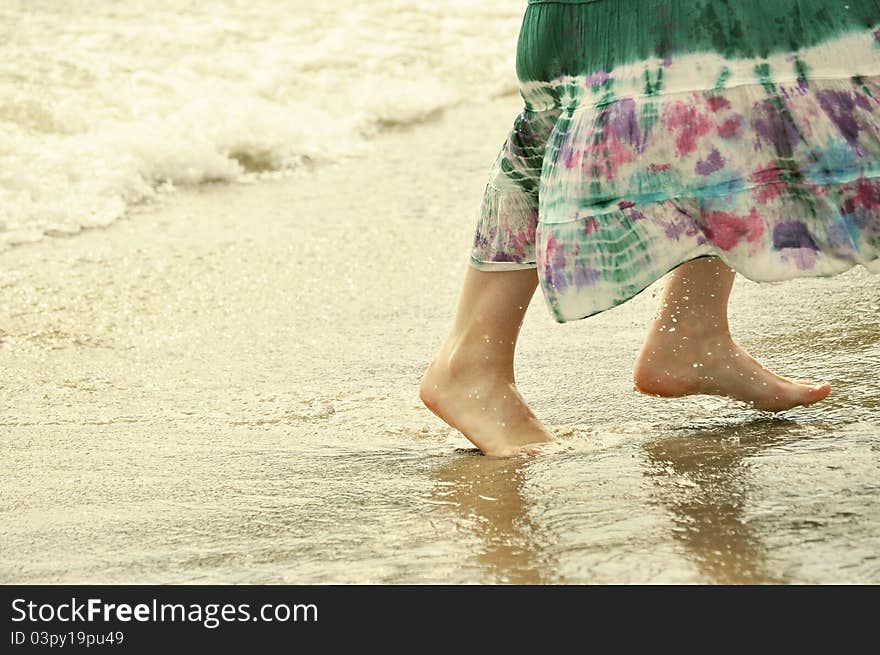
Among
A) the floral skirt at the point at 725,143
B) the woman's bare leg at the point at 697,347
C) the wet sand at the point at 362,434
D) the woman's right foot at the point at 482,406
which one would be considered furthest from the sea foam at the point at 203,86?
the floral skirt at the point at 725,143

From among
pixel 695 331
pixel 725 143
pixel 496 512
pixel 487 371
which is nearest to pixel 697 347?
pixel 695 331

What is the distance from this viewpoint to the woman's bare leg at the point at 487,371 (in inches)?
83.0

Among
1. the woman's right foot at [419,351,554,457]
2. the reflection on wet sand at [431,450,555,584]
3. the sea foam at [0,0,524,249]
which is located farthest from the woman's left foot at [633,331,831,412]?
the sea foam at [0,0,524,249]

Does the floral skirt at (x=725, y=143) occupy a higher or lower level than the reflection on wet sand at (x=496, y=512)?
higher

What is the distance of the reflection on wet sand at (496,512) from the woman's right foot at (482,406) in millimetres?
50

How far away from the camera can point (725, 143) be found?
5.94ft

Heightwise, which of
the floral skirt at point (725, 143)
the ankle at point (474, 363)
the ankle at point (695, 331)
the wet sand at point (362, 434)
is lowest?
the wet sand at point (362, 434)

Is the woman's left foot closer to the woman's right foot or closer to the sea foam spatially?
the woman's right foot

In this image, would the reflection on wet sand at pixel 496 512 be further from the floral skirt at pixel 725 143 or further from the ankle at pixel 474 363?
the floral skirt at pixel 725 143

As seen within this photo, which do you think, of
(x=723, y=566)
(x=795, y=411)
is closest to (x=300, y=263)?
(x=795, y=411)

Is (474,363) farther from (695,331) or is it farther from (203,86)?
(203,86)

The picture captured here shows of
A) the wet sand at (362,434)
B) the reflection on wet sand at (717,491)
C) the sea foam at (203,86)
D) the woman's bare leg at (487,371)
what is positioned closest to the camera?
the reflection on wet sand at (717,491)

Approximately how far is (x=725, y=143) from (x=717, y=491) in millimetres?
500
